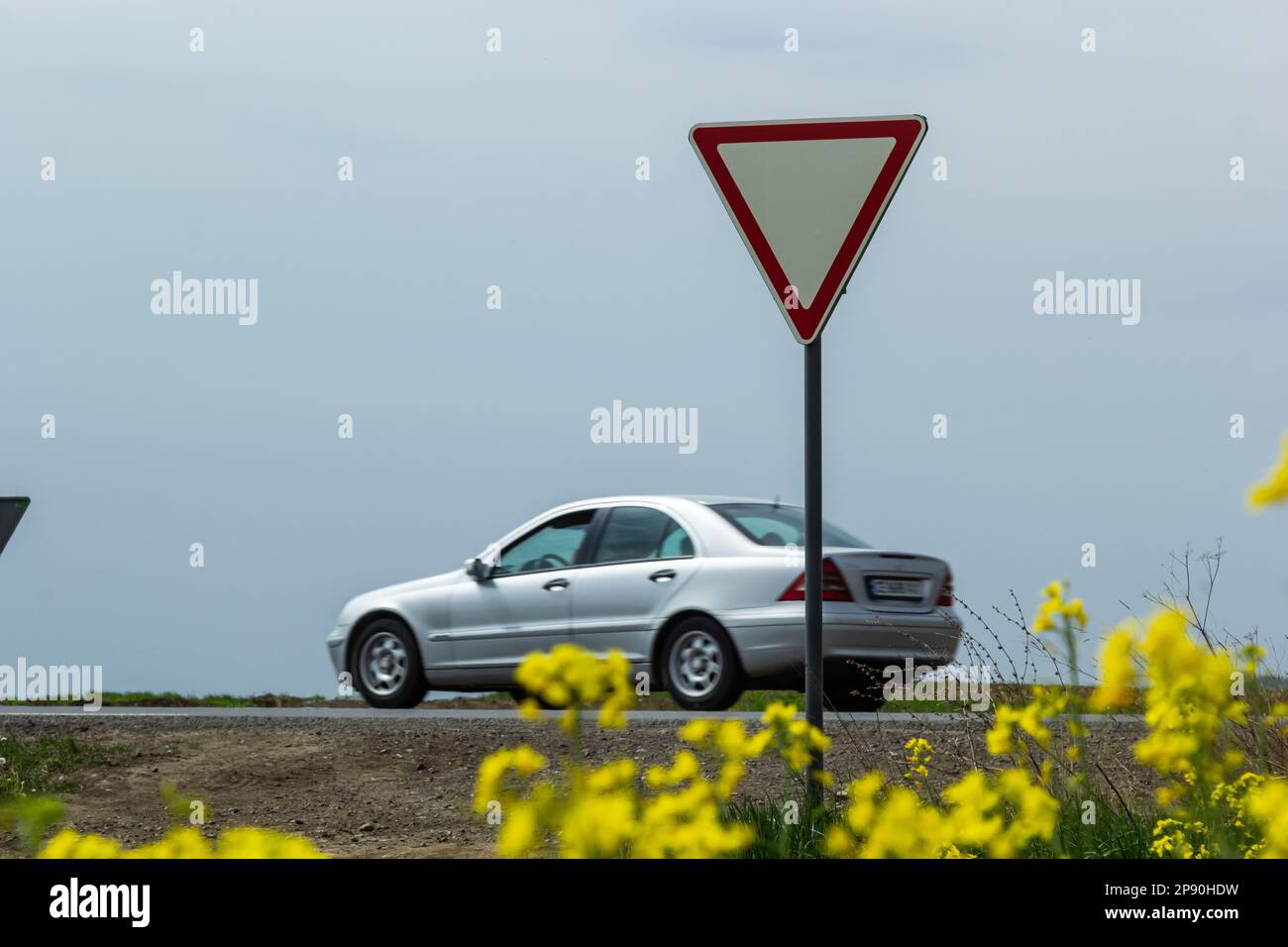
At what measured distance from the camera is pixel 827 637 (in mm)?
10367

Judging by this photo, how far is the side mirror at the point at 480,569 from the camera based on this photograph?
465 inches

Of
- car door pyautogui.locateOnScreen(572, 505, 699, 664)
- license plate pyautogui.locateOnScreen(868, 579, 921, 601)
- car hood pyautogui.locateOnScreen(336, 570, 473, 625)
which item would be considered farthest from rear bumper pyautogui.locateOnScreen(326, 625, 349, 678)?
license plate pyautogui.locateOnScreen(868, 579, 921, 601)

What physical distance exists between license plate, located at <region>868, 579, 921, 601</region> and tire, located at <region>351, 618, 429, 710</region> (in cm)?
409

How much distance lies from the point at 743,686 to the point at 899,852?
779 centimetres

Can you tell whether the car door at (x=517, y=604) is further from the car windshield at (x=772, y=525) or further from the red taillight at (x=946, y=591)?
the red taillight at (x=946, y=591)

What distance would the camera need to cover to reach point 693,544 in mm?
10906

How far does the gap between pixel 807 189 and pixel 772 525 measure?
6.00 metres

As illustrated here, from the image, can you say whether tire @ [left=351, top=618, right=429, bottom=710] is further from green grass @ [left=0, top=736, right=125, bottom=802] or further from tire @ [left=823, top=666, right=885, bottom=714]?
tire @ [left=823, top=666, right=885, bottom=714]

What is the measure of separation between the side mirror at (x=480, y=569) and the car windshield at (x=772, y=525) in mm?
1980

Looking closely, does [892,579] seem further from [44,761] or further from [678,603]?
[44,761]

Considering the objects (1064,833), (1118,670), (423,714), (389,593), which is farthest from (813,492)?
(389,593)

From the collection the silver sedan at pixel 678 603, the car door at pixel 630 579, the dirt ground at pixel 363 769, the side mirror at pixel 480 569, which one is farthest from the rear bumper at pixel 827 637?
the side mirror at pixel 480 569
